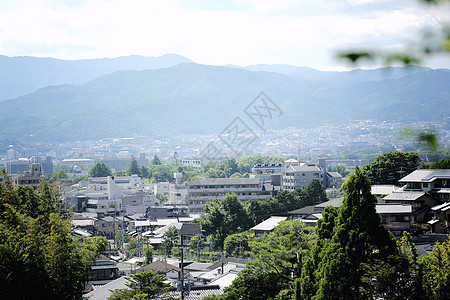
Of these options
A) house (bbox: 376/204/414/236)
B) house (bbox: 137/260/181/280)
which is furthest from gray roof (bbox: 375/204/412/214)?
house (bbox: 137/260/181/280)

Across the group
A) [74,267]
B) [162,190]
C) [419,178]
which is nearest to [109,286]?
[74,267]

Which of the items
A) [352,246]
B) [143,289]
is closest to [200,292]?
[143,289]

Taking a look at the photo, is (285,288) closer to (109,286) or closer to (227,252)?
(109,286)

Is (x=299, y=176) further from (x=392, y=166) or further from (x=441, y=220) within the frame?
(x=441, y=220)

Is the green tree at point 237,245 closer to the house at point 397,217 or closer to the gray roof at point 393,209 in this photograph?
the gray roof at point 393,209

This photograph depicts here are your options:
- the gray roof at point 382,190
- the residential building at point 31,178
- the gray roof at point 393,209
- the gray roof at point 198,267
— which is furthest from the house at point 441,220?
the residential building at point 31,178

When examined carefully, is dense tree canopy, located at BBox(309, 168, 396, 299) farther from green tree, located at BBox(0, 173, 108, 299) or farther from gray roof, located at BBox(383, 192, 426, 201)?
gray roof, located at BBox(383, 192, 426, 201)

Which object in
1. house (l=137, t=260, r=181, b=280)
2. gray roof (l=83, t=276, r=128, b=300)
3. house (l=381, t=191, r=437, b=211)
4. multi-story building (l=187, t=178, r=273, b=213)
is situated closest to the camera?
gray roof (l=83, t=276, r=128, b=300)
